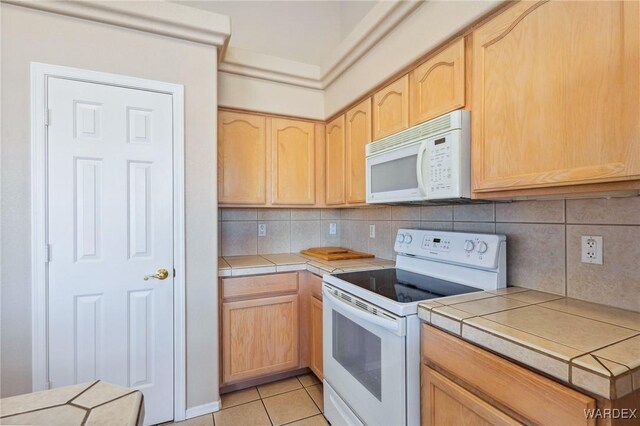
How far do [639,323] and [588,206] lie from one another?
46cm

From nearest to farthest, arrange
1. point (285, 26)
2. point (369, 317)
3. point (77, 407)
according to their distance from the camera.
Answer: point (77, 407) < point (369, 317) < point (285, 26)

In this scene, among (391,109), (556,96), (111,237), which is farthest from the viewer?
(391,109)

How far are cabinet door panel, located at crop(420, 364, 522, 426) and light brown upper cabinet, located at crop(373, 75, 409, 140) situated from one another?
1.25 meters

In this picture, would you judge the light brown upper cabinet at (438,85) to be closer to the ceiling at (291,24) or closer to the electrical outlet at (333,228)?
the ceiling at (291,24)

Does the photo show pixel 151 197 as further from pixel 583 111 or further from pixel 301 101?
pixel 583 111

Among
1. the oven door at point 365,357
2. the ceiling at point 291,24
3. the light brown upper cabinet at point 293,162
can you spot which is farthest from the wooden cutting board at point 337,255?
the ceiling at point 291,24

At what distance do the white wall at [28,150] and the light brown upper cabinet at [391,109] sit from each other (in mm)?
1040

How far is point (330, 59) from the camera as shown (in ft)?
7.61

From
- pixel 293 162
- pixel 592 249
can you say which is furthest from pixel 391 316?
pixel 293 162

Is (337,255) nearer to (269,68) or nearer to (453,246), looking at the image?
(453,246)

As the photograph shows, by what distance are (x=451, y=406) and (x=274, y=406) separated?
4.26 feet

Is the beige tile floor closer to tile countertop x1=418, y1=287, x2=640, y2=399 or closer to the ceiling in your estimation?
tile countertop x1=418, y1=287, x2=640, y2=399

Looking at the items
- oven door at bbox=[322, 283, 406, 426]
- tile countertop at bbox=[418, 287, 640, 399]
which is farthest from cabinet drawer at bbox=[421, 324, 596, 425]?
oven door at bbox=[322, 283, 406, 426]

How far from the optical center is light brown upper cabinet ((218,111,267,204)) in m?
2.30
